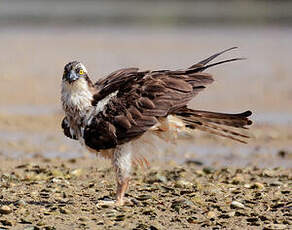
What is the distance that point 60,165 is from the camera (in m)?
9.71

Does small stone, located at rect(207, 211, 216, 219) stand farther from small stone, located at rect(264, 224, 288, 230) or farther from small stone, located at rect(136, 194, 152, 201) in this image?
small stone, located at rect(136, 194, 152, 201)

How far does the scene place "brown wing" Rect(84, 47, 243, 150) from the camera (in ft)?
23.2

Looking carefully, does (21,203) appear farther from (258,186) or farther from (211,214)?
(258,186)

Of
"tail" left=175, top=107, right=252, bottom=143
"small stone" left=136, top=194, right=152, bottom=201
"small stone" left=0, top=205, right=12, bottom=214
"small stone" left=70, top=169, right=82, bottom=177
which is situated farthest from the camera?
"small stone" left=70, top=169, right=82, bottom=177

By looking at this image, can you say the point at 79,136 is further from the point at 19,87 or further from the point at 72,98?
the point at 19,87

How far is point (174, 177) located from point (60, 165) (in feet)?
5.52

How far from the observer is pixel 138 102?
7172mm

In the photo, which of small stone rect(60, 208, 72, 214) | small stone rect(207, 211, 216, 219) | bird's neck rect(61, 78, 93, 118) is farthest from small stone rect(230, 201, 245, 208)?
bird's neck rect(61, 78, 93, 118)

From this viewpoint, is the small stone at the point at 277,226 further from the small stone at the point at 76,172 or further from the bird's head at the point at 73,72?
the small stone at the point at 76,172

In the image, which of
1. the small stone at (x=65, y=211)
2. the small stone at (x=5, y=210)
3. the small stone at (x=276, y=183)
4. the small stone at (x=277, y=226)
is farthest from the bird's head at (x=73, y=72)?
the small stone at (x=276, y=183)

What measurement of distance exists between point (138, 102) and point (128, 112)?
0.44 ft

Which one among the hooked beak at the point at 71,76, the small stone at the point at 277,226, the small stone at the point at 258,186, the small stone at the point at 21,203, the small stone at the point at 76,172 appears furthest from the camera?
the small stone at the point at 76,172

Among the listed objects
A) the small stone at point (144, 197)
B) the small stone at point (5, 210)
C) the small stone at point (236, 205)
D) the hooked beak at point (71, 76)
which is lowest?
the small stone at point (144, 197)

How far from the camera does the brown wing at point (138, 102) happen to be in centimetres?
706
